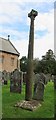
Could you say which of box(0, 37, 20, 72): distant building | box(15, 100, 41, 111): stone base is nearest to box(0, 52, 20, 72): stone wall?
box(0, 37, 20, 72): distant building

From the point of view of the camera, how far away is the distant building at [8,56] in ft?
164

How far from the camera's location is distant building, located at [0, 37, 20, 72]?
5001cm

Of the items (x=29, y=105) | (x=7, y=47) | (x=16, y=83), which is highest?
(x=7, y=47)

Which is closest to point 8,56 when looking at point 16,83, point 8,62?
point 8,62

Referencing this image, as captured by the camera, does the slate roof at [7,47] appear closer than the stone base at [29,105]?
No

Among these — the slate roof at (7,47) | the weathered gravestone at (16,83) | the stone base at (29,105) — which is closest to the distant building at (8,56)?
the slate roof at (7,47)

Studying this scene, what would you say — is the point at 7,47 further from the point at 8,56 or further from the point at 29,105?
the point at 29,105

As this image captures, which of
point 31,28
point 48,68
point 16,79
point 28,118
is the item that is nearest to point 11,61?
point 48,68

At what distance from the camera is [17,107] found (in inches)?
412

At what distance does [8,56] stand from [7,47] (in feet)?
6.23

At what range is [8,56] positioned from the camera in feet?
169

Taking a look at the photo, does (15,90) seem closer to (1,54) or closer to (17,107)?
(17,107)

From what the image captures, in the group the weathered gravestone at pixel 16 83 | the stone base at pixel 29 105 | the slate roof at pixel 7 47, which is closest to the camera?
the stone base at pixel 29 105

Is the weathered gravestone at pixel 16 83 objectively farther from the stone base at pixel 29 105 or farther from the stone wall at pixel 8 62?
the stone wall at pixel 8 62
